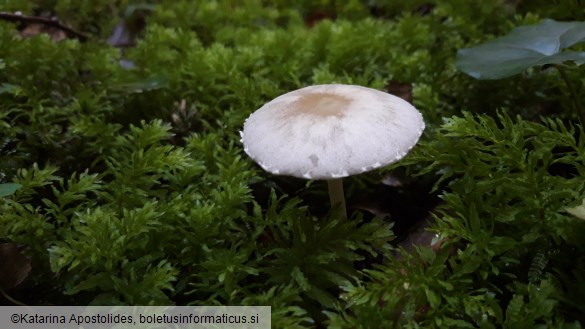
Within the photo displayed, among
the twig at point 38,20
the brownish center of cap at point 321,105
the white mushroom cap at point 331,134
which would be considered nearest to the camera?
the white mushroom cap at point 331,134

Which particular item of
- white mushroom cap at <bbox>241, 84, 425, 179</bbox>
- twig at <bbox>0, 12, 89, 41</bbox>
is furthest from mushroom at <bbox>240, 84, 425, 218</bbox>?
twig at <bbox>0, 12, 89, 41</bbox>

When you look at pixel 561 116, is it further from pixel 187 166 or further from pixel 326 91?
→ pixel 187 166

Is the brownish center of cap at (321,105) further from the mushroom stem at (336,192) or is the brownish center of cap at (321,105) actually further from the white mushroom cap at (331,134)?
the mushroom stem at (336,192)

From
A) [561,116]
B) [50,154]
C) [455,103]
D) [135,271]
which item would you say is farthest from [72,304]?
[561,116]

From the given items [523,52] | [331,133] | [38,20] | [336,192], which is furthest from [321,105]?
[38,20]

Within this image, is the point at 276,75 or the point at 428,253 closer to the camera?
the point at 428,253

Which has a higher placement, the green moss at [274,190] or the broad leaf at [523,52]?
the broad leaf at [523,52]

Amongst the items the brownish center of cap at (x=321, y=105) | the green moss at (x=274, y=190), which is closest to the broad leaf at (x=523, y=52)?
the green moss at (x=274, y=190)
